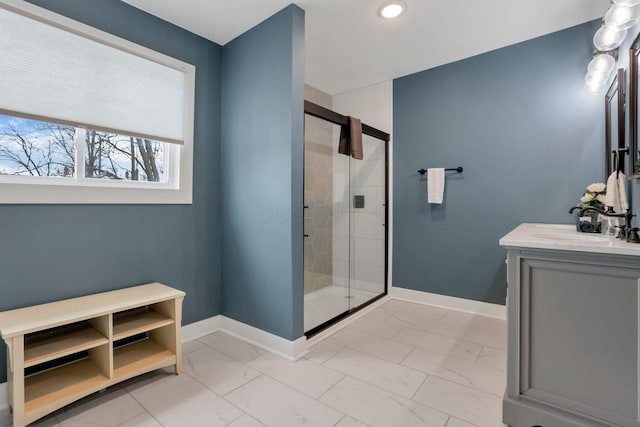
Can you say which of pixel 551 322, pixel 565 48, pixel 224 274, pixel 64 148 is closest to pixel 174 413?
pixel 224 274

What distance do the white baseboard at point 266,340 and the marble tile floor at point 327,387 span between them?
0.05 meters

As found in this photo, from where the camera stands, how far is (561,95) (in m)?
2.50

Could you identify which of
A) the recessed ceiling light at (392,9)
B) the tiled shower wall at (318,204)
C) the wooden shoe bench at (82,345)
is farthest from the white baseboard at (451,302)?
the recessed ceiling light at (392,9)

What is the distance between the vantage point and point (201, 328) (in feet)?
8.20

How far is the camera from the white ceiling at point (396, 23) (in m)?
2.13

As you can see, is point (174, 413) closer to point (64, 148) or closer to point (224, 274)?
point (224, 274)

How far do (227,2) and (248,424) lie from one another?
258 cm

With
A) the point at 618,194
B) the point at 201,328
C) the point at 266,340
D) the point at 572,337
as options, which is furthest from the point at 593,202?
the point at 201,328

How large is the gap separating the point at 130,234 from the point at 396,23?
8.47ft

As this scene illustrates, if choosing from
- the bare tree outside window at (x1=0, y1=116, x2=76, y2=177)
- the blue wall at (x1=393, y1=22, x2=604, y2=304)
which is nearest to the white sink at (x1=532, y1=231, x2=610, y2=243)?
the blue wall at (x1=393, y1=22, x2=604, y2=304)

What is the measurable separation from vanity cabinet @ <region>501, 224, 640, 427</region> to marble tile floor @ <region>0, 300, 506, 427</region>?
0.27 m

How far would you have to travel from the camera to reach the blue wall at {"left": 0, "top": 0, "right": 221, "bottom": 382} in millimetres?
1696

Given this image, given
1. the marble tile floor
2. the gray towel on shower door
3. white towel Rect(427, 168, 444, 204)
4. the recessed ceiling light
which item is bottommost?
the marble tile floor

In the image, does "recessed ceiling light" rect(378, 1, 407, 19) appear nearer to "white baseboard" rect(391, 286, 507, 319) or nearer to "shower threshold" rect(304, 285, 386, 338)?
"shower threshold" rect(304, 285, 386, 338)
